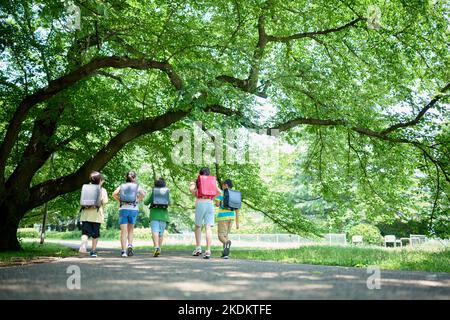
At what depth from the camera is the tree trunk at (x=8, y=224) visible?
15.2 m

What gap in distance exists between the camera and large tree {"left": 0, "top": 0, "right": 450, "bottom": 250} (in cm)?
1312

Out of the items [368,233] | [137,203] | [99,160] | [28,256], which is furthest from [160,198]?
[368,233]

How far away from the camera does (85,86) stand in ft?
53.4

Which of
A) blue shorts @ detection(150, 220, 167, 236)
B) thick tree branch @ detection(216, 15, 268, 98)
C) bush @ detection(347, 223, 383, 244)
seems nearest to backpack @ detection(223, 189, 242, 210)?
blue shorts @ detection(150, 220, 167, 236)

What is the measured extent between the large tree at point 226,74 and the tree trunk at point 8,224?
33 mm

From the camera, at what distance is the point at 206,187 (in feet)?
35.1

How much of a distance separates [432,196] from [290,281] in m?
11.1

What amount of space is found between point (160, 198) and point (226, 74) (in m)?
6.27

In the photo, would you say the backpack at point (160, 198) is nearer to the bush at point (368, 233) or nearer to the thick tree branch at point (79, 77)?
the thick tree branch at point (79, 77)

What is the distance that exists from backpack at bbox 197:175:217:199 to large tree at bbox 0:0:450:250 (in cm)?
202

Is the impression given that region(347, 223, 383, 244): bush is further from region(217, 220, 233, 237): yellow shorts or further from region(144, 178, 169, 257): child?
region(144, 178, 169, 257): child

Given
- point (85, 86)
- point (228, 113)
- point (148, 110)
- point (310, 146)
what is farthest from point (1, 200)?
point (310, 146)

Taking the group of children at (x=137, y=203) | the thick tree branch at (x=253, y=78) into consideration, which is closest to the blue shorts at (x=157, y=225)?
the group of children at (x=137, y=203)
